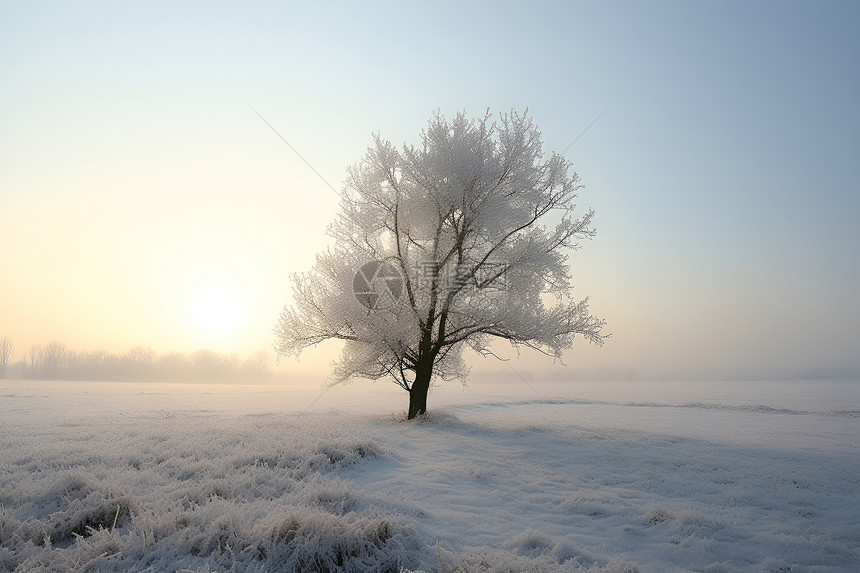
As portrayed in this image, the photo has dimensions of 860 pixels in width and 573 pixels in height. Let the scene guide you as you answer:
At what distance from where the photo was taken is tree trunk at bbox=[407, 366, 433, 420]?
16672 mm

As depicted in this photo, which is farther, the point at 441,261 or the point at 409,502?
the point at 441,261

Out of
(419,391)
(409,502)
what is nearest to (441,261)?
(419,391)

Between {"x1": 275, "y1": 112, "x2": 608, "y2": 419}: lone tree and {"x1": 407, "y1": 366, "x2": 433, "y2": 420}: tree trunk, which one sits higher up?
{"x1": 275, "y1": 112, "x2": 608, "y2": 419}: lone tree

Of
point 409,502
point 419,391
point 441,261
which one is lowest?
point 409,502

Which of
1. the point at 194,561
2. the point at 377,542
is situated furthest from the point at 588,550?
the point at 194,561

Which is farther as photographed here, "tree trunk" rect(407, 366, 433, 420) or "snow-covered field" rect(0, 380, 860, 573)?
"tree trunk" rect(407, 366, 433, 420)

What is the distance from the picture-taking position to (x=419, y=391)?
55.2ft

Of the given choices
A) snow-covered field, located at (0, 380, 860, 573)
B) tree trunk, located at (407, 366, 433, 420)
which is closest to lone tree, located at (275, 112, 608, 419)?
tree trunk, located at (407, 366, 433, 420)

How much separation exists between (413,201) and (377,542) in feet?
42.2

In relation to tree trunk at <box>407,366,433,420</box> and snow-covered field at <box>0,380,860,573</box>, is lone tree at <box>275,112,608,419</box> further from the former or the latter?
snow-covered field at <box>0,380,860,573</box>

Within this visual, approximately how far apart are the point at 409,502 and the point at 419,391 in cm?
1051

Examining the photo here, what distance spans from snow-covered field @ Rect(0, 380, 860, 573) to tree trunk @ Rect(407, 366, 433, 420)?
15.0 ft

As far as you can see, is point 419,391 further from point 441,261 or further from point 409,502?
point 409,502

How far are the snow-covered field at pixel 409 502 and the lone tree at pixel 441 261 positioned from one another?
16.0ft
